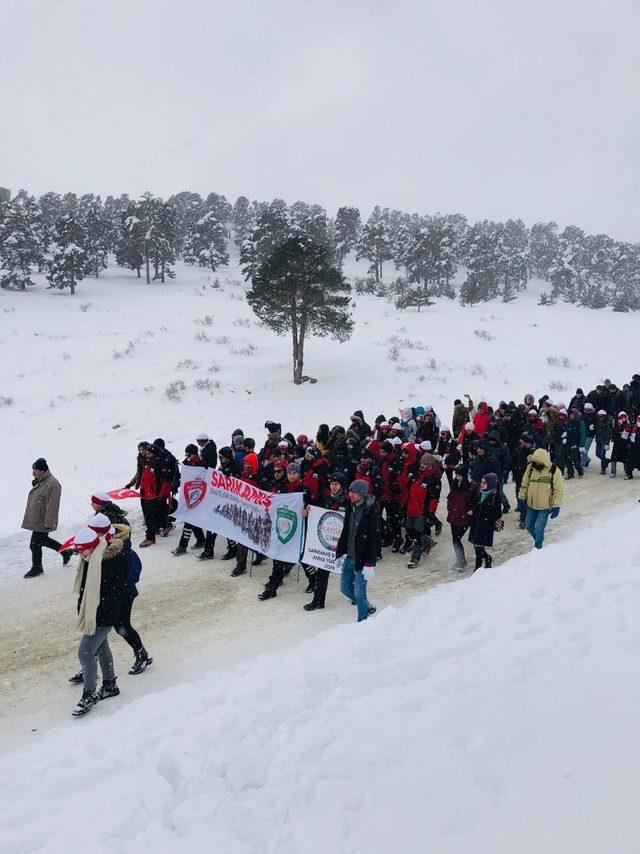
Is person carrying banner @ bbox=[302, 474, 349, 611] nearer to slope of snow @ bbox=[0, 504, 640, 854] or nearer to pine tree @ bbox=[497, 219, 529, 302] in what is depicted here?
slope of snow @ bbox=[0, 504, 640, 854]

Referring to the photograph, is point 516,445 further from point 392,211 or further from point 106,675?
point 392,211

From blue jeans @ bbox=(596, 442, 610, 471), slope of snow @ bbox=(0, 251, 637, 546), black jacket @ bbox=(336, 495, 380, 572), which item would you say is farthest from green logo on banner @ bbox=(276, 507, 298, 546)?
blue jeans @ bbox=(596, 442, 610, 471)

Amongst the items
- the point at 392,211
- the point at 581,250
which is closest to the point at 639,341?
the point at 581,250

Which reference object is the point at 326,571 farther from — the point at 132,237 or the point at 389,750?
the point at 132,237

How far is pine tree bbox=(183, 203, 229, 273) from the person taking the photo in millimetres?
80062

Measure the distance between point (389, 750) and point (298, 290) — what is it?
891 inches

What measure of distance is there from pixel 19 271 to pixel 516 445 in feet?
197

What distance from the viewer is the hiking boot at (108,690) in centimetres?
688

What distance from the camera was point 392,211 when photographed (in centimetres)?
14412

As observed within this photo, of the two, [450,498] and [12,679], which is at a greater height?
[450,498]

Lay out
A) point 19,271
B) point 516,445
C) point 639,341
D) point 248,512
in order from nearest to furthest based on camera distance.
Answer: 1. point 248,512
2. point 516,445
3. point 639,341
4. point 19,271

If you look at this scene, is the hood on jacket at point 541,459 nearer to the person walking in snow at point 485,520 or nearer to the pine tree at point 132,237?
the person walking in snow at point 485,520

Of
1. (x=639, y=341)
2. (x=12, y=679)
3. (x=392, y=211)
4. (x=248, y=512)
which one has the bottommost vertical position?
(x=12, y=679)

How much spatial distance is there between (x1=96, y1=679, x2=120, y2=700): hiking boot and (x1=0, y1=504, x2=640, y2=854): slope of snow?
46 cm
